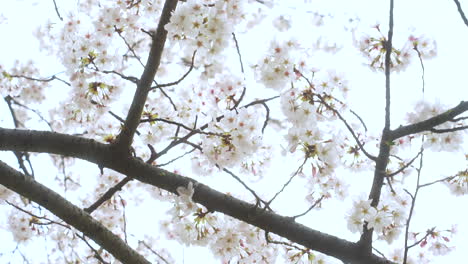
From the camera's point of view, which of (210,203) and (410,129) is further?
(210,203)

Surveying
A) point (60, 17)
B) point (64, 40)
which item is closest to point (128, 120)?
point (64, 40)

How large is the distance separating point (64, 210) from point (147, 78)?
0.92 m

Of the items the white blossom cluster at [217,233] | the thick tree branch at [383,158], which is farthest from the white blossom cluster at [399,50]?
the white blossom cluster at [217,233]

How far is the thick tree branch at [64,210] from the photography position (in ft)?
8.47

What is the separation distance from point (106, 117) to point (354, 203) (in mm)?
2350

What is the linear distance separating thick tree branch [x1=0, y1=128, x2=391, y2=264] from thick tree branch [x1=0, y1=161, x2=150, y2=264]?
72 mm

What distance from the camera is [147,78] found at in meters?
2.59

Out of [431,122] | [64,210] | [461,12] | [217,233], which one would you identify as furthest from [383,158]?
[64,210]

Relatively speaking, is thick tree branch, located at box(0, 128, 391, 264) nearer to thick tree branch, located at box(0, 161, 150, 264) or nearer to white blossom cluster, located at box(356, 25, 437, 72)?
thick tree branch, located at box(0, 161, 150, 264)

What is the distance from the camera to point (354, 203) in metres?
2.70

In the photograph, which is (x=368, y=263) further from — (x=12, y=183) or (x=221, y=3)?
(x=12, y=183)

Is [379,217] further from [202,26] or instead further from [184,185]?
[202,26]

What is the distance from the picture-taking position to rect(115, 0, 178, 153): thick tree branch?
252cm

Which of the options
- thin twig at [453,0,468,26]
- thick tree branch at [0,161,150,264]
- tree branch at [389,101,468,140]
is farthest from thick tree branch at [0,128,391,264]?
thin twig at [453,0,468,26]
